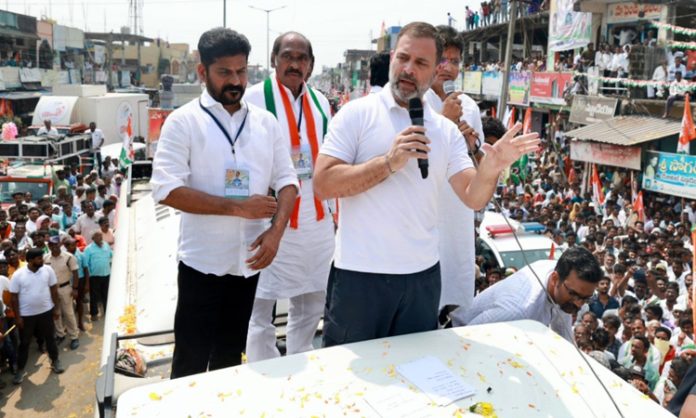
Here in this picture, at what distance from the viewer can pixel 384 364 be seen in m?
2.12

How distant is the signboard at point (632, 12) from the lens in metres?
17.0

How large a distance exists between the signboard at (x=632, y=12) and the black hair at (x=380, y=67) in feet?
51.8

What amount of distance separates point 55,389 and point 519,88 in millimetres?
19356

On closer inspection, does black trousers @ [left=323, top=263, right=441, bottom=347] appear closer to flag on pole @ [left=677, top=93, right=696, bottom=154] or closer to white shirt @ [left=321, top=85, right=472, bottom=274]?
white shirt @ [left=321, top=85, right=472, bottom=274]

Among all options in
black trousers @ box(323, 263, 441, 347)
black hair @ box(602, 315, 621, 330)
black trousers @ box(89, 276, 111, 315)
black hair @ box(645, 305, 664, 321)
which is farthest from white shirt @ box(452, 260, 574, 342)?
black trousers @ box(89, 276, 111, 315)

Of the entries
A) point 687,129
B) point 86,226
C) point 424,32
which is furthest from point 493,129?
point 687,129

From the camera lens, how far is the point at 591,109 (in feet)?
56.4

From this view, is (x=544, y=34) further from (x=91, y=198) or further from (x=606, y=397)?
(x=606, y=397)

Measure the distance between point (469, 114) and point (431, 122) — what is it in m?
1.08

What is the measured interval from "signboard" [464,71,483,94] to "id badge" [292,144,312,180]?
23551 mm

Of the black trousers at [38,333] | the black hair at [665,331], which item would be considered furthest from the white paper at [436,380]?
the black trousers at [38,333]

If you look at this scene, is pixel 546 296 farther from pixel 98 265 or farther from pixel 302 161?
pixel 98 265

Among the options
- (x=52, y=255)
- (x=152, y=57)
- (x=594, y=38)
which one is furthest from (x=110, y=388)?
(x=152, y=57)

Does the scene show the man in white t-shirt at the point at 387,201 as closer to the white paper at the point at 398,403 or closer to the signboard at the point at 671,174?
the white paper at the point at 398,403
